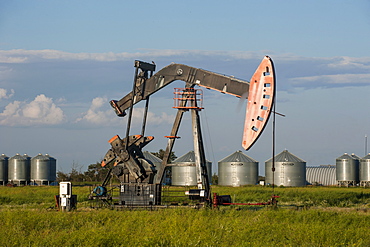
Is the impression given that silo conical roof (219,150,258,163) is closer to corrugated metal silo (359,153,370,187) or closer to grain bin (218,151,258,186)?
grain bin (218,151,258,186)

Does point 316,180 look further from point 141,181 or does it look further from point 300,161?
point 141,181

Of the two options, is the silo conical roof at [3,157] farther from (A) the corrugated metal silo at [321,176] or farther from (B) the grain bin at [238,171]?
(A) the corrugated metal silo at [321,176]

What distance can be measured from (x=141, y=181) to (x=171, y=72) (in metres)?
4.96

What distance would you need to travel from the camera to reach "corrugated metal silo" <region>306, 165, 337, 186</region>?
69062mm

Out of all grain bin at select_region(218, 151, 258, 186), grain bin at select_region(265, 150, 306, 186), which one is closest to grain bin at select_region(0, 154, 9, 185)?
grain bin at select_region(218, 151, 258, 186)

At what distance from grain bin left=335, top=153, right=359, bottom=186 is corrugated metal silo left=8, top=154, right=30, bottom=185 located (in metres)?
34.8

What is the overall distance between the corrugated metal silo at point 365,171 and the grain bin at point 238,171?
11980 millimetres

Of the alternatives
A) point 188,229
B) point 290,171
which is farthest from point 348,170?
point 188,229

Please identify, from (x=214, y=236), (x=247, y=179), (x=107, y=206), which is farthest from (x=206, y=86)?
(x=247, y=179)

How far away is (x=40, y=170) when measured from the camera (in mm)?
64938

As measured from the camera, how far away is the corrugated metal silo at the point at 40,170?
6488cm

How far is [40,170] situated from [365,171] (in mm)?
35263

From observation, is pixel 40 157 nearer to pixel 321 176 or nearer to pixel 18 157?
pixel 18 157

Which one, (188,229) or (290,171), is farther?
(290,171)
